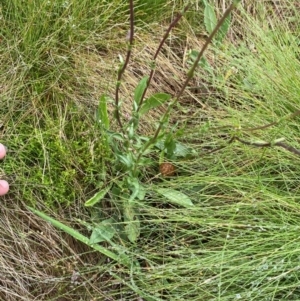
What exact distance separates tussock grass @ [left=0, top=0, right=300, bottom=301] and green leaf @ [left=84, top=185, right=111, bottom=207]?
0.07m

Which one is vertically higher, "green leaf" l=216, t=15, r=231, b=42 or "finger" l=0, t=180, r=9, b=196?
"green leaf" l=216, t=15, r=231, b=42

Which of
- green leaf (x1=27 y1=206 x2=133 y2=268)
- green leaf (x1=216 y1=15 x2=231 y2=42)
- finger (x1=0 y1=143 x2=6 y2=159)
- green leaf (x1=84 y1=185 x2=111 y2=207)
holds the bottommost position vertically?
green leaf (x1=27 y1=206 x2=133 y2=268)

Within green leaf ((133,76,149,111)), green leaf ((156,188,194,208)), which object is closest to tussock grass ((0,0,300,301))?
green leaf ((156,188,194,208))

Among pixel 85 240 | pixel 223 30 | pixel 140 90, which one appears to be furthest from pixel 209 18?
pixel 85 240

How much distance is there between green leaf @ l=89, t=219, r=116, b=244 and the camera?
143cm

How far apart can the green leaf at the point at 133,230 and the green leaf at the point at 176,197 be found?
0.35 feet

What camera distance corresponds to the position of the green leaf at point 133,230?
1436 millimetres

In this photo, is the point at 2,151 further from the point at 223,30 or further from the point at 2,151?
the point at 223,30

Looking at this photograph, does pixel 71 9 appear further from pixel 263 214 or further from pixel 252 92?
pixel 263 214

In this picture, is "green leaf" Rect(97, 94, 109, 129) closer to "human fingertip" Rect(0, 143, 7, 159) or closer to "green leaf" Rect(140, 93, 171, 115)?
"green leaf" Rect(140, 93, 171, 115)

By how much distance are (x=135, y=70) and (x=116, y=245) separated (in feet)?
1.92

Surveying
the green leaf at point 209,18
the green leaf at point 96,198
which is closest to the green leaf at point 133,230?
the green leaf at point 96,198

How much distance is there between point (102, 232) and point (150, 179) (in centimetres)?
20

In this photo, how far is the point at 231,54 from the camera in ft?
5.72
